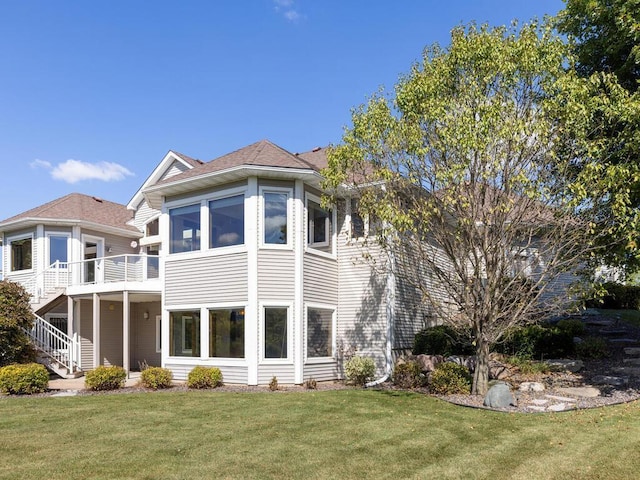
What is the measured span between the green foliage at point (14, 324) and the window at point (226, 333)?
6431mm

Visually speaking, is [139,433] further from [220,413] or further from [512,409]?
[512,409]

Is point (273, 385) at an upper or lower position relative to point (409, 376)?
lower

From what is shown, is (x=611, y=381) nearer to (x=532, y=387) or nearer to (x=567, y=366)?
(x=567, y=366)

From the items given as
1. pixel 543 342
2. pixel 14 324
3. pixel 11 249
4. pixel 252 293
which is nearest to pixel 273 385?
pixel 252 293

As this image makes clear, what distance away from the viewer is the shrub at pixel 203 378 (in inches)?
542

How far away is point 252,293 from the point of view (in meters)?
14.1

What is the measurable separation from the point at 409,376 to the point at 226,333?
5.20m

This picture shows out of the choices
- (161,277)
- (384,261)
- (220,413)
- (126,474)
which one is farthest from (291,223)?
(126,474)

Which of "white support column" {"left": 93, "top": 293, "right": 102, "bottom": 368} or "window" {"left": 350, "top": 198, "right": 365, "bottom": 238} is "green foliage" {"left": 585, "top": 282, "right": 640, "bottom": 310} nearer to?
"window" {"left": 350, "top": 198, "right": 365, "bottom": 238}

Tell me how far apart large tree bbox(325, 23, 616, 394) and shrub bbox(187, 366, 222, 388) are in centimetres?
599

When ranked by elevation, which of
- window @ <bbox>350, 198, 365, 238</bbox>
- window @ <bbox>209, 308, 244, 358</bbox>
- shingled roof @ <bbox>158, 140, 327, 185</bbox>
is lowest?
window @ <bbox>209, 308, 244, 358</bbox>

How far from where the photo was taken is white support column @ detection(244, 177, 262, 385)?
14.0 m

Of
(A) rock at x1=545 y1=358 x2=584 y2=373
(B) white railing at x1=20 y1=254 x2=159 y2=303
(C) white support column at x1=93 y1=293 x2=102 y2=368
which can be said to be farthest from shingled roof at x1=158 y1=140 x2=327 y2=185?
(A) rock at x1=545 y1=358 x2=584 y2=373

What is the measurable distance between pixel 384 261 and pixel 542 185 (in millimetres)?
5777
